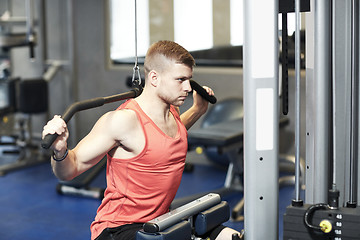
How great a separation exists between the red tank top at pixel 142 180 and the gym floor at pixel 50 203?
157 centimetres

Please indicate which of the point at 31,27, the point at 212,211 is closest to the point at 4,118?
the point at 31,27

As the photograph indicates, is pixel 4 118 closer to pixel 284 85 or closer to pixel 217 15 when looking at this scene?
pixel 217 15

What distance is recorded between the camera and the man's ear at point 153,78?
215cm

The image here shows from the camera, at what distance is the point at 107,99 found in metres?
1.93

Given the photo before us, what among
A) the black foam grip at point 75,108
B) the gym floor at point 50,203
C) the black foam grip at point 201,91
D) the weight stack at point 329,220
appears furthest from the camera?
the gym floor at point 50,203

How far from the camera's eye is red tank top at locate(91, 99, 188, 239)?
7.07ft

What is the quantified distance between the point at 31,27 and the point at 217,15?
1.69 meters

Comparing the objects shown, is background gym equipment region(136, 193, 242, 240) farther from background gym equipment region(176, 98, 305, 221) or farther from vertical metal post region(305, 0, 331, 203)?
background gym equipment region(176, 98, 305, 221)

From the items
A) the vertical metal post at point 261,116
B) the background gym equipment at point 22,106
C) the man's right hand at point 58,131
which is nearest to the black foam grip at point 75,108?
the man's right hand at point 58,131

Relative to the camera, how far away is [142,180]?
2.17m

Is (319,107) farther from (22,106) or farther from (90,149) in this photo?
(22,106)

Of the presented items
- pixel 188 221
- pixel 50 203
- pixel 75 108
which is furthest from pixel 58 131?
pixel 50 203

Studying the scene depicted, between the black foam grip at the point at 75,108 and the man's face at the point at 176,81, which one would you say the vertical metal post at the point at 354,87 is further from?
the black foam grip at the point at 75,108

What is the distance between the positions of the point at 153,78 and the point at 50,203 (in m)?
2.59
